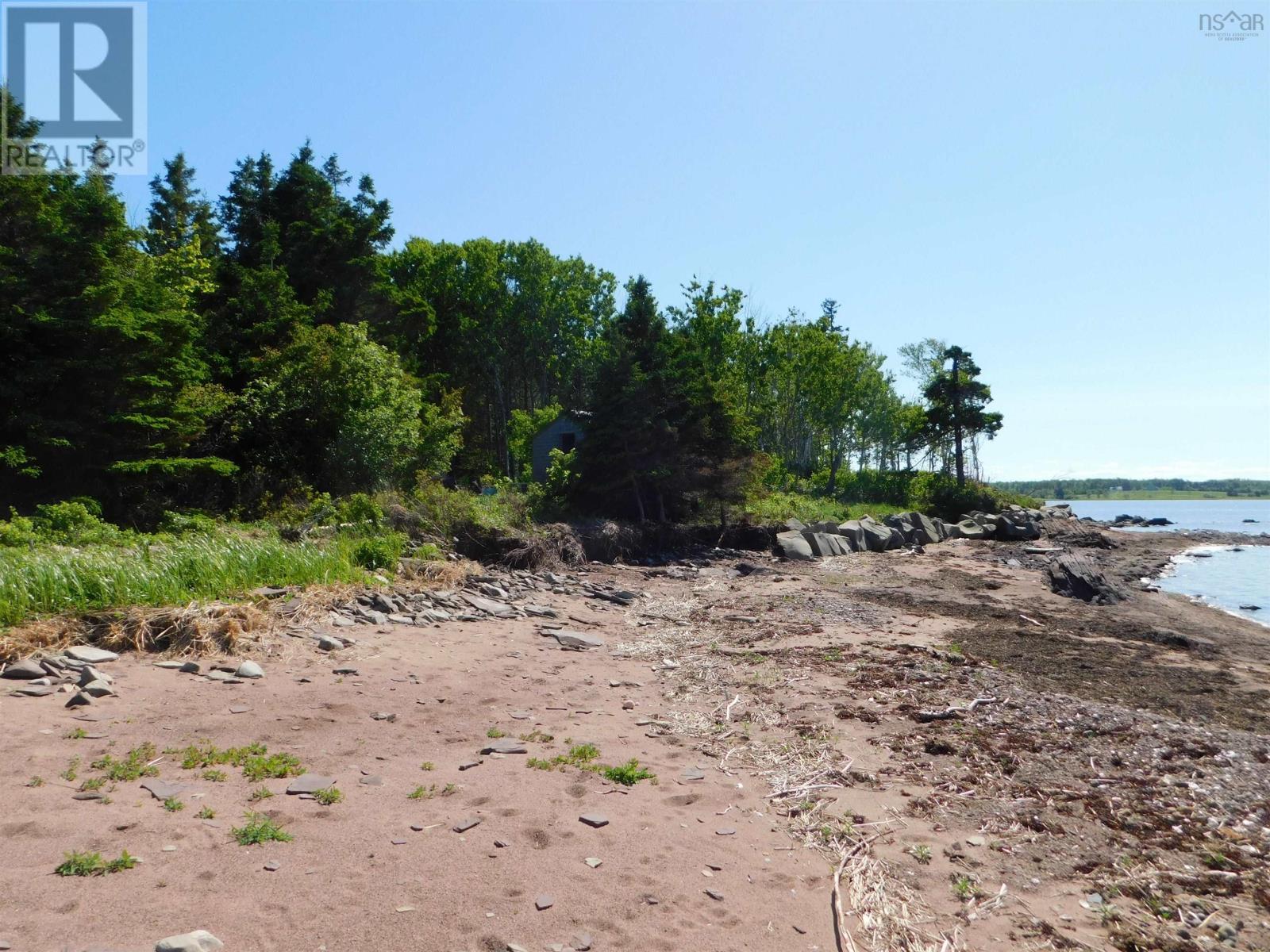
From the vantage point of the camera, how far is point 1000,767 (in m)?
6.00

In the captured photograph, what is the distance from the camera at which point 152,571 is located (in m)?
8.75

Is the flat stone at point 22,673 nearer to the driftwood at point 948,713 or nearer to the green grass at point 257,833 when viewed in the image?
the green grass at point 257,833

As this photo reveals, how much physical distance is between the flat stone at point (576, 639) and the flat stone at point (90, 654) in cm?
536

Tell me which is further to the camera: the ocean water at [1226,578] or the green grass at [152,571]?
the ocean water at [1226,578]

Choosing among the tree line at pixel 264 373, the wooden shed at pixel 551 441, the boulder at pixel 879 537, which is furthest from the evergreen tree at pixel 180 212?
the boulder at pixel 879 537

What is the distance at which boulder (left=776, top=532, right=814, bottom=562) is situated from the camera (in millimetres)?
22281

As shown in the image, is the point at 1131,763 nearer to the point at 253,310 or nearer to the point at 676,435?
the point at 676,435

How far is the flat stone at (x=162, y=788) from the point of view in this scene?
4609mm

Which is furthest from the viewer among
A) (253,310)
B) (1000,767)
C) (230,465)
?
(253,310)

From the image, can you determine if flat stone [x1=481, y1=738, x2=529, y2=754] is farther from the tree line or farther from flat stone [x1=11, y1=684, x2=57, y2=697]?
the tree line

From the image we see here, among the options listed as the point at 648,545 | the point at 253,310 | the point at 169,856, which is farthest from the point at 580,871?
the point at 253,310

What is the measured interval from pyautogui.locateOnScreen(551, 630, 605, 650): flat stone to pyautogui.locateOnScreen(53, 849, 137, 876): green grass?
22.4 ft

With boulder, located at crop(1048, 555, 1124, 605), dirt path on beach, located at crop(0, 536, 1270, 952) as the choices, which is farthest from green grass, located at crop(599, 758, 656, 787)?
boulder, located at crop(1048, 555, 1124, 605)

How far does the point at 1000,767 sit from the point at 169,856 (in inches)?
236
